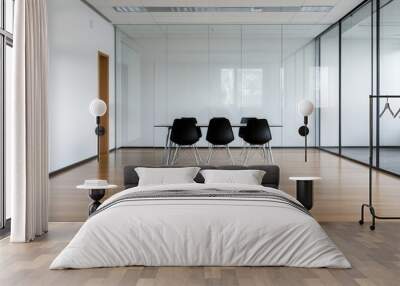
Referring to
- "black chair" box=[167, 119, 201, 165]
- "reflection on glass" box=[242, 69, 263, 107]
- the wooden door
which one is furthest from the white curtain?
the wooden door

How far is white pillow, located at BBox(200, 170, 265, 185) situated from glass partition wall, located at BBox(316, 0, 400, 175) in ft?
12.1

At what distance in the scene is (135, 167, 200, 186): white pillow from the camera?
235 inches

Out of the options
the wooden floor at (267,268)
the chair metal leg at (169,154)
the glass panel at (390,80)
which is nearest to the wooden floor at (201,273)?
the wooden floor at (267,268)

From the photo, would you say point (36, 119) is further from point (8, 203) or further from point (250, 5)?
point (250, 5)

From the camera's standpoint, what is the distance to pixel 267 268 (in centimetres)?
427

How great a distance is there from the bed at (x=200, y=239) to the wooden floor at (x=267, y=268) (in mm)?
84

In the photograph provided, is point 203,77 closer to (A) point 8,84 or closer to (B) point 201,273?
(A) point 8,84

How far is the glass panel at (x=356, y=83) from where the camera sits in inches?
423

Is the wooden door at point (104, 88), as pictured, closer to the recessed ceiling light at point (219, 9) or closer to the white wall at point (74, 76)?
the white wall at point (74, 76)

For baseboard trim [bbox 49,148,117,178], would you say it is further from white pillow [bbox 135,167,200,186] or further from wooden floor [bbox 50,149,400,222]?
white pillow [bbox 135,167,200,186]

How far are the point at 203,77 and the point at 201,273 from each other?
6.86 metres

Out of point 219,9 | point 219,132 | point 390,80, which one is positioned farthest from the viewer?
point 219,9

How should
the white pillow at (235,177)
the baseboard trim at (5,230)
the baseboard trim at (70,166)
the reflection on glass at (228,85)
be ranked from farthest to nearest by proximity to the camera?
the reflection on glass at (228,85) → the baseboard trim at (70,166) → the white pillow at (235,177) → the baseboard trim at (5,230)

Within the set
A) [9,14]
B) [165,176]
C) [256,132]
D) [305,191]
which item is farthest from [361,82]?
[9,14]
